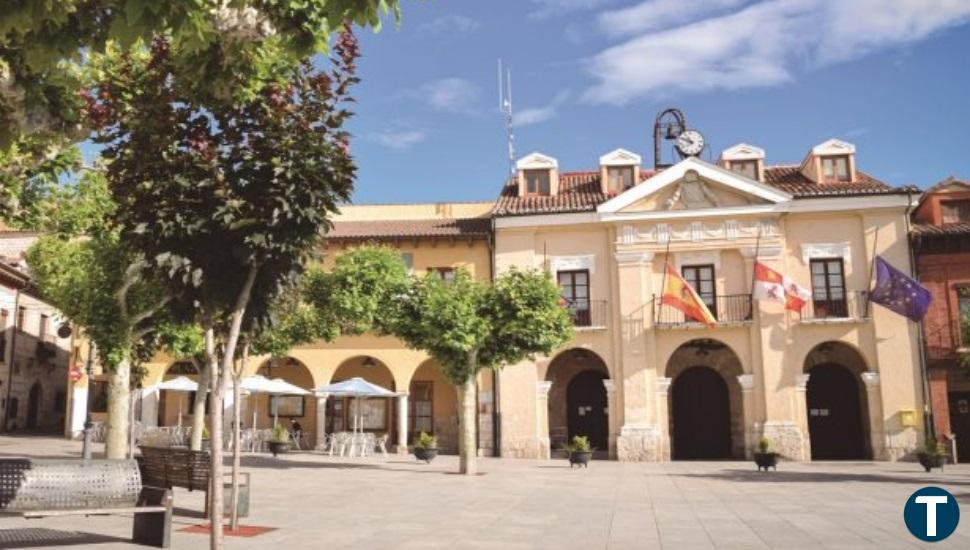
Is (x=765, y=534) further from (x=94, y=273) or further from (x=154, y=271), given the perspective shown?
(x=94, y=273)

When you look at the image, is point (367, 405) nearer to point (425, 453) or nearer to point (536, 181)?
point (425, 453)

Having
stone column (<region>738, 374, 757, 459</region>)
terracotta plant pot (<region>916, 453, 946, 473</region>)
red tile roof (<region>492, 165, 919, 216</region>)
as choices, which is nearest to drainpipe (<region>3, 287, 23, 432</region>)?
red tile roof (<region>492, 165, 919, 216</region>)

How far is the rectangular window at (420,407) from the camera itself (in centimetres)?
2991

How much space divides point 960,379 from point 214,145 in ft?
83.5

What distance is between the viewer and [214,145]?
6.98m

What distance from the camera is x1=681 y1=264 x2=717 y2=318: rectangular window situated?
26500mm

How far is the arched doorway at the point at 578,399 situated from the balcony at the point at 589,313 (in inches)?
65.4

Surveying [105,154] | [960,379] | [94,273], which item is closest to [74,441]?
[94,273]

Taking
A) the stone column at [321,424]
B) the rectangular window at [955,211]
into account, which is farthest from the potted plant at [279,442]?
the rectangular window at [955,211]

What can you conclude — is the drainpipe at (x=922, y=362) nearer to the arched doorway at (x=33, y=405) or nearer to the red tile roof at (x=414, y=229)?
the red tile roof at (x=414, y=229)

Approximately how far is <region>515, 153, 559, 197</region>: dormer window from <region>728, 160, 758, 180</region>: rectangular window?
20.4ft

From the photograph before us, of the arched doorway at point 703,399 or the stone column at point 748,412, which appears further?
the arched doorway at point 703,399

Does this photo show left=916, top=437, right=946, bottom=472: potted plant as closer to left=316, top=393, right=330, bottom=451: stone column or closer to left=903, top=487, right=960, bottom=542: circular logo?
left=903, top=487, right=960, bottom=542: circular logo

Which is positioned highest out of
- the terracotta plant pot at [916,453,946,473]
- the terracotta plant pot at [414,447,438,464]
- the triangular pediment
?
the triangular pediment
